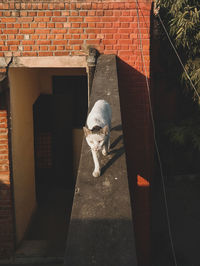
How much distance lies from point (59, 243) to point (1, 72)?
3.40 metres

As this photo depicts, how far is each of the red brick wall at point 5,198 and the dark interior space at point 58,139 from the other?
6.15 feet

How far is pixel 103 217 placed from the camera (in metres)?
2.47

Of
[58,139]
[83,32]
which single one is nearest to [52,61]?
[83,32]

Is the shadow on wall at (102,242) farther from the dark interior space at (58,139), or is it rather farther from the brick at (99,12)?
the dark interior space at (58,139)

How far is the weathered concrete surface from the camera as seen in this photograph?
7.13 ft

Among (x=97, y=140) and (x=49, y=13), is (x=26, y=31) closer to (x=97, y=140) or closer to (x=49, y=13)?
(x=49, y=13)

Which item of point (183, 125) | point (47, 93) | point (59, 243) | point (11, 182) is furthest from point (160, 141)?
point (11, 182)

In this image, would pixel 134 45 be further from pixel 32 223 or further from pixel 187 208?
pixel 187 208

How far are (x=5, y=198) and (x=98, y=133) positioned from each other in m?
3.11

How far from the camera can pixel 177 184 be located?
30.9 ft

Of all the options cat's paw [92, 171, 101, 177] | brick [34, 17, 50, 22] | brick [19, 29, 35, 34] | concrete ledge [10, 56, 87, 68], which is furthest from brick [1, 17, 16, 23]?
cat's paw [92, 171, 101, 177]

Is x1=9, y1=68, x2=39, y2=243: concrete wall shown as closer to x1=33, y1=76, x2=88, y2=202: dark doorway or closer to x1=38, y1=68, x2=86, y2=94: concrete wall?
x1=38, y1=68, x2=86, y2=94: concrete wall

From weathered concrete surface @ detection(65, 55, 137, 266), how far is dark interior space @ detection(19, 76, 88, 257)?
4604mm

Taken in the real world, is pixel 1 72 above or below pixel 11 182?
above
